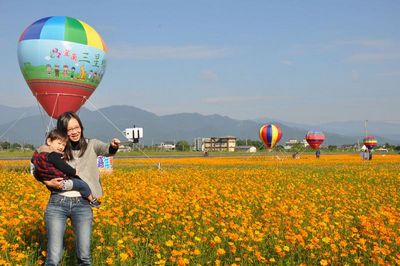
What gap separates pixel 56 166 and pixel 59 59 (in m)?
14.7

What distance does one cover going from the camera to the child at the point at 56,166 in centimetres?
491

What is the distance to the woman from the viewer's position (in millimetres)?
5141

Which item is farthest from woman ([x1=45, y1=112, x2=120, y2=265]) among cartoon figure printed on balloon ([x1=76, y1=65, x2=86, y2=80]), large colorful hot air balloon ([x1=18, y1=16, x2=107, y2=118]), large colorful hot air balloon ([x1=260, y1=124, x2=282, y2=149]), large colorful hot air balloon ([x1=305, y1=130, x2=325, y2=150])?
large colorful hot air balloon ([x1=305, y1=130, x2=325, y2=150])

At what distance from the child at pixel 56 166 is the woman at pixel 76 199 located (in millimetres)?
77

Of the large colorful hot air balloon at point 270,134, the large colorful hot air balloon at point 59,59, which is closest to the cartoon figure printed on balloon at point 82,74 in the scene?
the large colorful hot air balloon at point 59,59

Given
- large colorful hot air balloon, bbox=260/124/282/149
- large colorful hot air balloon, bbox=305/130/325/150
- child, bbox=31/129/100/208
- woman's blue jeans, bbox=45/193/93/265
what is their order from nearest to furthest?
child, bbox=31/129/100/208 < woman's blue jeans, bbox=45/193/93/265 < large colorful hot air balloon, bbox=260/124/282/149 < large colorful hot air balloon, bbox=305/130/325/150

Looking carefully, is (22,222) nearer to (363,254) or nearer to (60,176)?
(60,176)

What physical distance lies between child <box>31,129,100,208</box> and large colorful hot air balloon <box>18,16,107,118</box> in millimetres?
14365

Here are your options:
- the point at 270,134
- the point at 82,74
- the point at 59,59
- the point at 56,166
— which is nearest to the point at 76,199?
the point at 56,166

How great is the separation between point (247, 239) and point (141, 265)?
145 cm

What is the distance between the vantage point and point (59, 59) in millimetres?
18625

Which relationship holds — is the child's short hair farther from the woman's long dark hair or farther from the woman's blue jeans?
the woman's blue jeans

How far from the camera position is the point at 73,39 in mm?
18750

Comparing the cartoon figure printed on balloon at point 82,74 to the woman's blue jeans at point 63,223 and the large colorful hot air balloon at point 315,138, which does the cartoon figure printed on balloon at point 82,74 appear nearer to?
the woman's blue jeans at point 63,223
